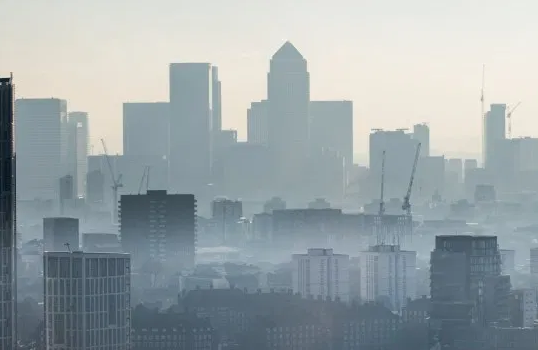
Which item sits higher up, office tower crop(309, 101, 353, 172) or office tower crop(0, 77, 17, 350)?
office tower crop(309, 101, 353, 172)

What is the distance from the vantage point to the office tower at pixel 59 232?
11275 cm

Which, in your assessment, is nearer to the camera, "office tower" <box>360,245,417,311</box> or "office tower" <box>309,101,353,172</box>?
"office tower" <box>360,245,417,311</box>

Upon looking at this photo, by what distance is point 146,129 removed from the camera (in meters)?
180

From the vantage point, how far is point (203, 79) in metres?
178

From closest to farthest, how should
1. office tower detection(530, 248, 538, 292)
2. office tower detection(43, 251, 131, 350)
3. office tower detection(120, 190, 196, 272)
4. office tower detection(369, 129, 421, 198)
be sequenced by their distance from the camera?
office tower detection(43, 251, 131, 350), office tower detection(530, 248, 538, 292), office tower detection(120, 190, 196, 272), office tower detection(369, 129, 421, 198)

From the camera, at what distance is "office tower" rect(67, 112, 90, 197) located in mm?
174125

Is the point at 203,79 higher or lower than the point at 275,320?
higher

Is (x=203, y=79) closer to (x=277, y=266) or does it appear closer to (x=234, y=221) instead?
(x=234, y=221)

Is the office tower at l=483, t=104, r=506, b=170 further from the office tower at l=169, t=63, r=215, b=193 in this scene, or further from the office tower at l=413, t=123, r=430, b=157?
the office tower at l=169, t=63, r=215, b=193

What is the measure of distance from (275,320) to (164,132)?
10530cm

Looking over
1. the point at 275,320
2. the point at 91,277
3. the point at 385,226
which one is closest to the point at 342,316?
the point at 275,320

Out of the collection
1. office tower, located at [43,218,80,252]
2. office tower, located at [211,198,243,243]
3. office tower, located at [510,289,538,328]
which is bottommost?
office tower, located at [510,289,538,328]

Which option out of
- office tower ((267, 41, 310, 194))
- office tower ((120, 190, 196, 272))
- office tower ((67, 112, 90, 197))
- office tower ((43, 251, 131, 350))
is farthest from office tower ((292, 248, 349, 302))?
office tower ((267, 41, 310, 194))

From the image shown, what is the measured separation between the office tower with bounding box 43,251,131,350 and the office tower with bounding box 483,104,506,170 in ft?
433
